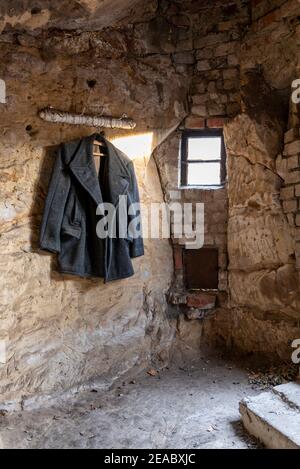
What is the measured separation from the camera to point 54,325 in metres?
2.50

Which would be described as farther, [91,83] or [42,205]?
[91,83]

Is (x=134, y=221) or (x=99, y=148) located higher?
(x=99, y=148)

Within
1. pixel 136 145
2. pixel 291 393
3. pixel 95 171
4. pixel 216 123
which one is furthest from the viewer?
pixel 216 123

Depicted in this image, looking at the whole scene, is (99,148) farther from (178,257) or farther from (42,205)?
(178,257)

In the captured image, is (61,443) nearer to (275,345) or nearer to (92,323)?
(92,323)

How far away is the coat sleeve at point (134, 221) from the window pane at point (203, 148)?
60 cm

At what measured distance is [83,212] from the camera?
2.53 m

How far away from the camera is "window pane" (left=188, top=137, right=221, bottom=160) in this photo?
3.10 meters

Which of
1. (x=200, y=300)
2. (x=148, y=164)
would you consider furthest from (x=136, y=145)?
(x=200, y=300)

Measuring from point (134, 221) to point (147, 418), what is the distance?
124cm

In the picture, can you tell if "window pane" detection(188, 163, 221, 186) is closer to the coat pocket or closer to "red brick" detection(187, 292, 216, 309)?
"red brick" detection(187, 292, 216, 309)

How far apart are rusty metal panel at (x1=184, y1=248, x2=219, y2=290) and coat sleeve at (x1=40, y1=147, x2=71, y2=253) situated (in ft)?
3.62

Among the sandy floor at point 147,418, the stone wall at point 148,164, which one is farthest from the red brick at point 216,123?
the sandy floor at point 147,418

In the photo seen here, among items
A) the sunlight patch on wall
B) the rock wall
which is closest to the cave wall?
the sunlight patch on wall
